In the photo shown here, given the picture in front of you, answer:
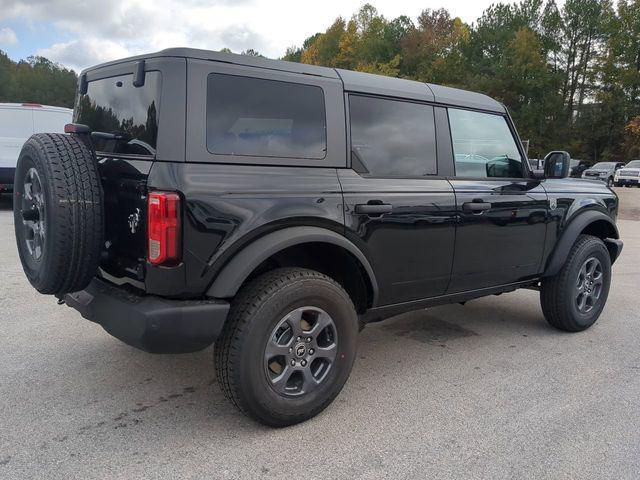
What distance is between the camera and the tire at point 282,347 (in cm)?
274

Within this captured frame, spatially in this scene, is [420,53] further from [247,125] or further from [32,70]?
[32,70]

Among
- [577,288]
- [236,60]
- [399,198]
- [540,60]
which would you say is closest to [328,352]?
[399,198]

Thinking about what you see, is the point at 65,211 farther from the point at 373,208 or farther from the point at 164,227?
the point at 373,208

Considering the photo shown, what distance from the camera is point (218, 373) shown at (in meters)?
2.83

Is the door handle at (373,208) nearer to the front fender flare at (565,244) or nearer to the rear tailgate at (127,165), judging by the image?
the rear tailgate at (127,165)

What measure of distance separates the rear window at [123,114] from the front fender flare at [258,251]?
67cm

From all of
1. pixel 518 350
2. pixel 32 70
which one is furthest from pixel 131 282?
pixel 32 70

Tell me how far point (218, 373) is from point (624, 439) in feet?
7.13

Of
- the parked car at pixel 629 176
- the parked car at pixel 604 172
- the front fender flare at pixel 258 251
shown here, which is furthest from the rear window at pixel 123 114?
the parked car at pixel 629 176

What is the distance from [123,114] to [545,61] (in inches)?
2086

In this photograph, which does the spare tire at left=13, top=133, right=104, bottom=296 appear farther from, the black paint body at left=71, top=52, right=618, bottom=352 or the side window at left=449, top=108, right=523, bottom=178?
the side window at left=449, top=108, right=523, bottom=178

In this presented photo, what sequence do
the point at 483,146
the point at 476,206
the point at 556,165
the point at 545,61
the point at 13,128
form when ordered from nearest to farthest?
the point at 476,206 → the point at 483,146 → the point at 556,165 → the point at 13,128 → the point at 545,61

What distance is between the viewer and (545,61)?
49094 mm

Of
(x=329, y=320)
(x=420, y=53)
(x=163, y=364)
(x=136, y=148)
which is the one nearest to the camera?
(x=136, y=148)
